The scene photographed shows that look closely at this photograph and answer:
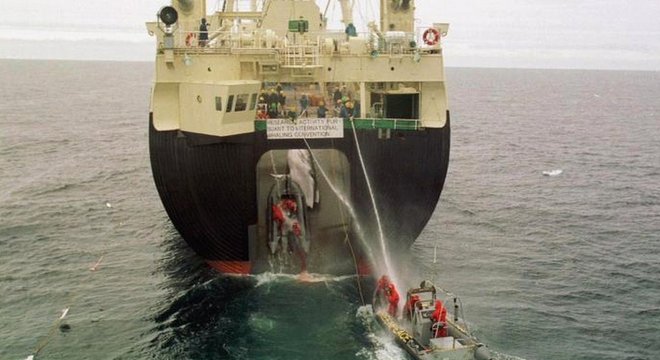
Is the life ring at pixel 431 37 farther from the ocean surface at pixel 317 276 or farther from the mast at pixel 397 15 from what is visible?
the ocean surface at pixel 317 276

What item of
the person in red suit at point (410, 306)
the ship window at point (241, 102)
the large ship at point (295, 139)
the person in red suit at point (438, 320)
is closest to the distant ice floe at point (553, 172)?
the large ship at point (295, 139)

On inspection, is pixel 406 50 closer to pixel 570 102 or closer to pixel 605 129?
pixel 605 129

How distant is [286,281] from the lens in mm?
28688

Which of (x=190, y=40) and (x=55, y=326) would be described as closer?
(x=55, y=326)

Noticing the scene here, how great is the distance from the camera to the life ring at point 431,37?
94.8 ft

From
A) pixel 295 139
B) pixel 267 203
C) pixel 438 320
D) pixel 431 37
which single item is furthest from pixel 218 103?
pixel 438 320

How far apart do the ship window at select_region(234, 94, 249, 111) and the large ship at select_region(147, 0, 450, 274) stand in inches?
1.8

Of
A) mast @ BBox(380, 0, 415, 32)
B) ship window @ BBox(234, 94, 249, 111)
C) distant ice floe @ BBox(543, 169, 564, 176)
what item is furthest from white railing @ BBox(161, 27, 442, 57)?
distant ice floe @ BBox(543, 169, 564, 176)

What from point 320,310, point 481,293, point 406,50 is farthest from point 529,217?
point 320,310

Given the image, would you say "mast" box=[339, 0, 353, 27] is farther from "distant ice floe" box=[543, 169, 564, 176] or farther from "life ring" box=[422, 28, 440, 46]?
"distant ice floe" box=[543, 169, 564, 176]

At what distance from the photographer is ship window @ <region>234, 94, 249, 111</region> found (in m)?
25.9

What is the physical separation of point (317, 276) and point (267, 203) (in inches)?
153

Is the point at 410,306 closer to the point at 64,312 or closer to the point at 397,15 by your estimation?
the point at 64,312

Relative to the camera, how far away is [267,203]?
30.1 meters
